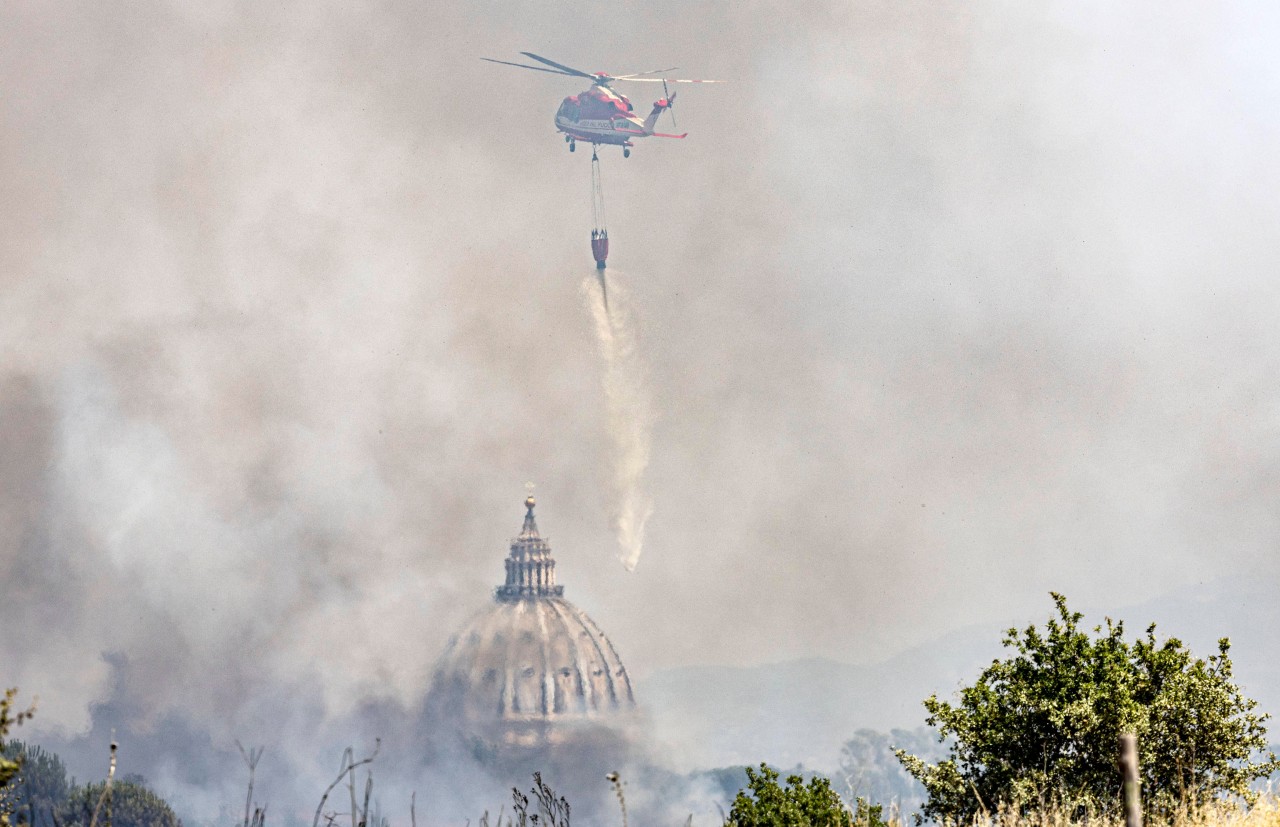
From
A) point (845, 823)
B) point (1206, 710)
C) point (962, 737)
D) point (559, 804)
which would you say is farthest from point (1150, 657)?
point (559, 804)

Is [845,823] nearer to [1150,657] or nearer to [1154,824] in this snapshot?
[1154,824]

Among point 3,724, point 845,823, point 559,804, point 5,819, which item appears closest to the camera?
point 559,804

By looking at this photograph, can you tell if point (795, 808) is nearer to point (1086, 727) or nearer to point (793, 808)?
point (793, 808)

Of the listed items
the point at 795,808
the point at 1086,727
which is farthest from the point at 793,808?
the point at 1086,727
